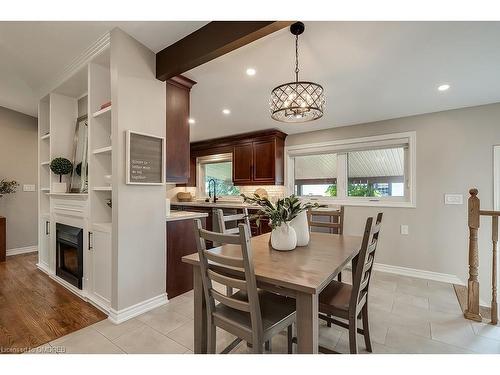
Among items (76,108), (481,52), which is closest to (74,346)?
(76,108)

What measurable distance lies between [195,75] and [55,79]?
1972 mm

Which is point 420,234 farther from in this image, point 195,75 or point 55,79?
point 55,79

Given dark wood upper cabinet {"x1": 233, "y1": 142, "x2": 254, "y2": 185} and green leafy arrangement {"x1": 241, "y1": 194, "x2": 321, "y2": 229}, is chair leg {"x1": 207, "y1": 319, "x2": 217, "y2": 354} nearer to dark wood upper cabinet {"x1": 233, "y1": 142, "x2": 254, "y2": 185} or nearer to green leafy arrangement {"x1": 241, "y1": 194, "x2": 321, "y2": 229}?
green leafy arrangement {"x1": 241, "y1": 194, "x2": 321, "y2": 229}

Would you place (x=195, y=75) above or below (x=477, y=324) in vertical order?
above

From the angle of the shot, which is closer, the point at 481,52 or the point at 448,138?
the point at 481,52

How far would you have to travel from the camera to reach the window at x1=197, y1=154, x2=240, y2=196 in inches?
214

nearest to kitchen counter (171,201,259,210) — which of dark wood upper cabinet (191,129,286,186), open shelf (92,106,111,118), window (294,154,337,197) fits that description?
dark wood upper cabinet (191,129,286,186)

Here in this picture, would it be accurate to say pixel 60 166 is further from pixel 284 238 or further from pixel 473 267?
pixel 473 267

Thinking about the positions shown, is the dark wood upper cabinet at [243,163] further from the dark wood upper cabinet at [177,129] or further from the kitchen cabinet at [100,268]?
the kitchen cabinet at [100,268]

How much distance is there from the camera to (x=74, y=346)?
1.78m

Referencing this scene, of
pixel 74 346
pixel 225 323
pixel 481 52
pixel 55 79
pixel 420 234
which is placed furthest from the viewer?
pixel 420 234

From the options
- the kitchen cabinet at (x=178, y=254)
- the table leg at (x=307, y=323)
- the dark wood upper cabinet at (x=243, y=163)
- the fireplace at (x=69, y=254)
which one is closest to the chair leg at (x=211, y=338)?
Result: the table leg at (x=307, y=323)

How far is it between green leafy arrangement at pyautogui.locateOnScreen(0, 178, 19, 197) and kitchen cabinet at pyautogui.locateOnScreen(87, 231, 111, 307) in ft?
10.3
